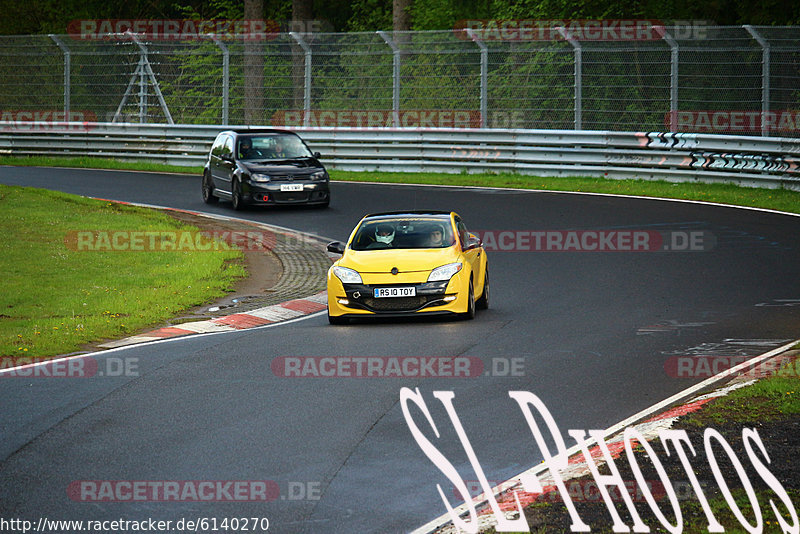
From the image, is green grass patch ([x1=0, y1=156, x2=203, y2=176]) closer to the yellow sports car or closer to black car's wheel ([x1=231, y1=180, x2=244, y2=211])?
black car's wheel ([x1=231, y1=180, x2=244, y2=211])

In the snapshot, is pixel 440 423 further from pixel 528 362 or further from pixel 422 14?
pixel 422 14

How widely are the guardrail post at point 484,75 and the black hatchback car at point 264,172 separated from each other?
5964 mm

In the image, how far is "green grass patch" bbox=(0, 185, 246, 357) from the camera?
544 inches

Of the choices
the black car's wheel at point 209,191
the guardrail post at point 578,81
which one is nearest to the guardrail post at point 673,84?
the guardrail post at point 578,81

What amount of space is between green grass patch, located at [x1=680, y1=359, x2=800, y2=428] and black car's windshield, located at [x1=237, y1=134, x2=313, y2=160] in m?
17.3

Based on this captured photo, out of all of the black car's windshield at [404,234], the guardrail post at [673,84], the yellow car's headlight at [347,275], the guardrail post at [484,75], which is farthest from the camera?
the guardrail post at [484,75]

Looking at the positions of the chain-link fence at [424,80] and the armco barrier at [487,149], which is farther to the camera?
the chain-link fence at [424,80]

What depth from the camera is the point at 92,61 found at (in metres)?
36.0

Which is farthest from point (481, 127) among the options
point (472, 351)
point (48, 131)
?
point (472, 351)

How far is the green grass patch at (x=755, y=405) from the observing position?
8.74m

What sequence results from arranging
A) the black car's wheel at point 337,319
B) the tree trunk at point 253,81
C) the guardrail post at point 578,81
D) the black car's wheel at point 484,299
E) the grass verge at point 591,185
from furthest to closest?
1. the tree trunk at point 253,81
2. the guardrail post at point 578,81
3. the grass verge at point 591,185
4. the black car's wheel at point 484,299
5. the black car's wheel at point 337,319

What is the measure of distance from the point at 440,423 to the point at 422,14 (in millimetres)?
45338

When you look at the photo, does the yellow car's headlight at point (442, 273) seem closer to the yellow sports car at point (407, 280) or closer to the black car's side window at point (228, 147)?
the yellow sports car at point (407, 280)

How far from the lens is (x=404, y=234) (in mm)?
15109
